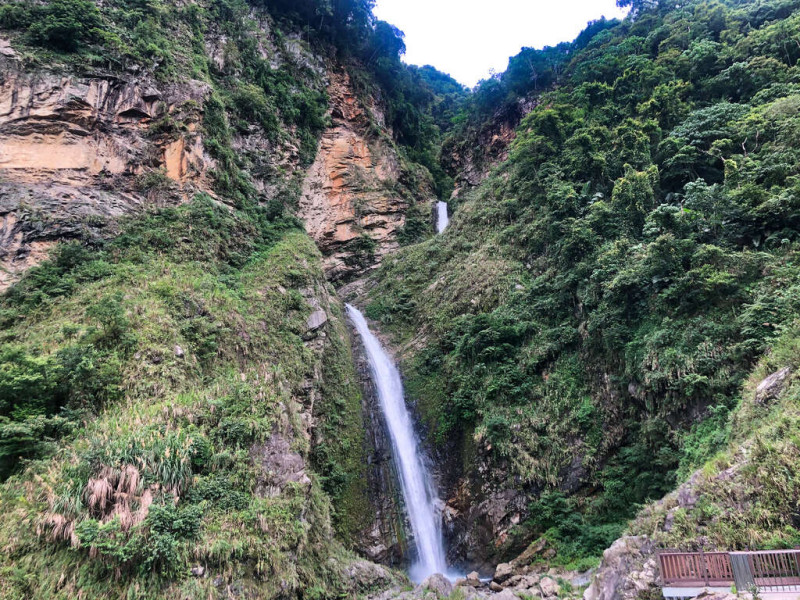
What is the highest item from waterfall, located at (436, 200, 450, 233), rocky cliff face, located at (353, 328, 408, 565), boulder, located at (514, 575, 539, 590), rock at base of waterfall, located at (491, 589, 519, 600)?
waterfall, located at (436, 200, 450, 233)

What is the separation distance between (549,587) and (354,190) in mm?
22841

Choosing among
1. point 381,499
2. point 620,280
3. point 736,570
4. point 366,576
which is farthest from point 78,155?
point 736,570

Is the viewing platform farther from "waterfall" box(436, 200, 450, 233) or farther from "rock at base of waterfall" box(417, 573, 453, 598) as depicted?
"waterfall" box(436, 200, 450, 233)

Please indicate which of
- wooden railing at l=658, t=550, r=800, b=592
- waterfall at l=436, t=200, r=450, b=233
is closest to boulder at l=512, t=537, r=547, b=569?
wooden railing at l=658, t=550, r=800, b=592

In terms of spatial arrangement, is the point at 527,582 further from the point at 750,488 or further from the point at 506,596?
the point at 750,488

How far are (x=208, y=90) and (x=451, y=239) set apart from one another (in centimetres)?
1414

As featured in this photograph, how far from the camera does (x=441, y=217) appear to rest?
2989 centimetres

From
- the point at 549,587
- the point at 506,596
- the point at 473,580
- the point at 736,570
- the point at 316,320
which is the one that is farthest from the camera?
the point at 316,320

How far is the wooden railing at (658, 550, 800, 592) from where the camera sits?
4746 mm

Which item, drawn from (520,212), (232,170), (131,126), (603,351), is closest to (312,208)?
(232,170)

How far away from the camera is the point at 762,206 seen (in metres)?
9.77

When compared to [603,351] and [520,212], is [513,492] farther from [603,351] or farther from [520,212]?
[520,212]

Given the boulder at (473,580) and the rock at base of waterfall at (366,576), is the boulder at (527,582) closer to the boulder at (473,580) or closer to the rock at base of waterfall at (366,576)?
the boulder at (473,580)

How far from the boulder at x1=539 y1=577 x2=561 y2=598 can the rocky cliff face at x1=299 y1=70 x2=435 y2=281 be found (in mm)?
18563
